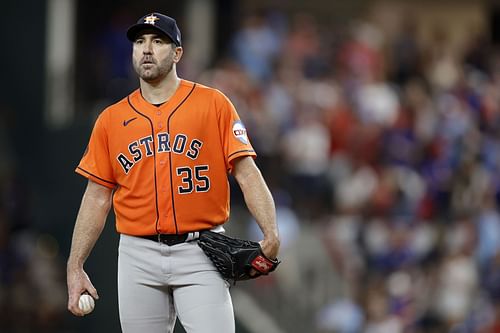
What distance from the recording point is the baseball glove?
5.76 meters

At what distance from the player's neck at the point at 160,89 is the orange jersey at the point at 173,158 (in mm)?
29

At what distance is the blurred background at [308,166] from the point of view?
12.6 meters

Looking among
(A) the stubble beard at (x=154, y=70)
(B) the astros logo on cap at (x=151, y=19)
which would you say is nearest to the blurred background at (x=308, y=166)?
(A) the stubble beard at (x=154, y=70)

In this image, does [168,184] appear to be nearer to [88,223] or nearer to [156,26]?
[88,223]

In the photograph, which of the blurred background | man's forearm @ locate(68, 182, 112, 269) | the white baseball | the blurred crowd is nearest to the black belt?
man's forearm @ locate(68, 182, 112, 269)

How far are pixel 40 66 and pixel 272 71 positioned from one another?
2815 millimetres

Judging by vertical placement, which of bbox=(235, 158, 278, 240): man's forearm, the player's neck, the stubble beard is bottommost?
bbox=(235, 158, 278, 240): man's forearm

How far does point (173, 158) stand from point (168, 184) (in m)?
0.12

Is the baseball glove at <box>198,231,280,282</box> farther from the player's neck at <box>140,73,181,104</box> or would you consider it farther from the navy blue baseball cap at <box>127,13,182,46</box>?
the navy blue baseball cap at <box>127,13,182,46</box>

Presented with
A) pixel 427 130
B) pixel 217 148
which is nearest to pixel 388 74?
pixel 427 130

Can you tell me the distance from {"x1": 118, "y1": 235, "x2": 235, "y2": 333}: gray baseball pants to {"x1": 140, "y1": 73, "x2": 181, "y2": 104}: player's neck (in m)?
0.67

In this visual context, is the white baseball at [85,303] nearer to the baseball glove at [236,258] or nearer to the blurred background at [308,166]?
the baseball glove at [236,258]

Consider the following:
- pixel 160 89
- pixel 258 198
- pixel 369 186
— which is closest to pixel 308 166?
pixel 369 186

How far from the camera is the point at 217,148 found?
19.3 ft
